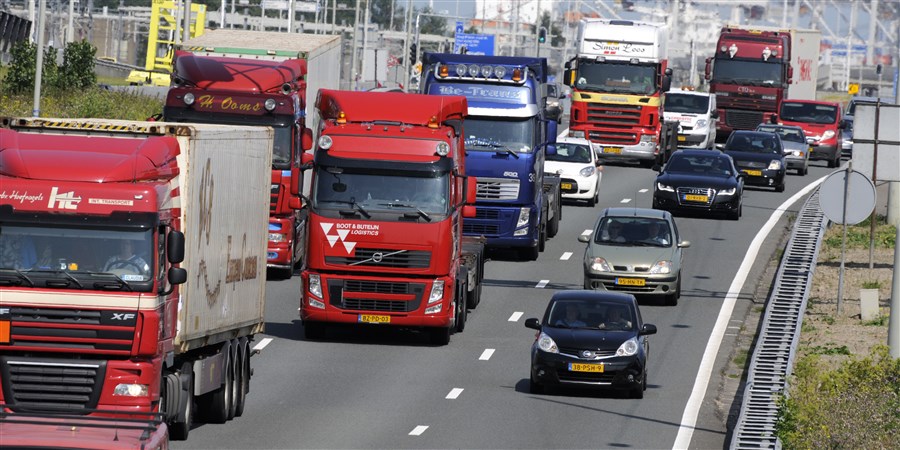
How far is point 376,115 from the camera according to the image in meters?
25.1

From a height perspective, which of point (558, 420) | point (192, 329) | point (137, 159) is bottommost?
point (558, 420)

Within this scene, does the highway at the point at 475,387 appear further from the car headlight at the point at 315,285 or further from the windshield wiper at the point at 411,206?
the windshield wiper at the point at 411,206

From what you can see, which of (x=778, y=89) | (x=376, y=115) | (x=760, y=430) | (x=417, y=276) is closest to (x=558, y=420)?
(x=760, y=430)

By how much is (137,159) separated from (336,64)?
72.6 ft

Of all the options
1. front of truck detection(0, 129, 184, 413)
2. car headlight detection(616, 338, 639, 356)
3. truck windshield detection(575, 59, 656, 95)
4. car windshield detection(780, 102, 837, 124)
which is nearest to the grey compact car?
car headlight detection(616, 338, 639, 356)

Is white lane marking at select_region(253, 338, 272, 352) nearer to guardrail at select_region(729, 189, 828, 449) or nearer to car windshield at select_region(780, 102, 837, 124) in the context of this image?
guardrail at select_region(729, 189, 828, 449)

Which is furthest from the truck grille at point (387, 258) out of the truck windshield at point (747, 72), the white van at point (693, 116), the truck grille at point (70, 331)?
the truck windshield at point (747, 72)

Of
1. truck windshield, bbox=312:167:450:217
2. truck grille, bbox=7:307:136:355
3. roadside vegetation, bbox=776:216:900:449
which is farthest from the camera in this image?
truck windshield, bbox=312:167:450:217

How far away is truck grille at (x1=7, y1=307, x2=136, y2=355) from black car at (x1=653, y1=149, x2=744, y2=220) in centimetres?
2626

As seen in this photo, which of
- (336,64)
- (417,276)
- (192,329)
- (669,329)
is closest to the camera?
(192,329)

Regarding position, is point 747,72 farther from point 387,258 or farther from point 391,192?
point 387,258

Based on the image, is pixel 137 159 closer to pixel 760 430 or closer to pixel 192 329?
pixel 192 329

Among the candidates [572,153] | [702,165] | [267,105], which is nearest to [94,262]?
[267,105]

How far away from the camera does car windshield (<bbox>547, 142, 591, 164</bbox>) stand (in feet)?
140
